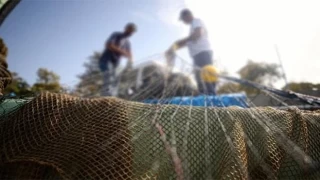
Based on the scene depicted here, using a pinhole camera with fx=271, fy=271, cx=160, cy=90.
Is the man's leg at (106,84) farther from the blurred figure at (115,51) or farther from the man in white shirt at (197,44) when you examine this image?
the man in white shirt at (197,44)

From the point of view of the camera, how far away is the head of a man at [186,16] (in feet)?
17.7

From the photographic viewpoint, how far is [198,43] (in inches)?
205

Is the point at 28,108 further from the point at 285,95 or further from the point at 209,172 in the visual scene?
the point at 285,95

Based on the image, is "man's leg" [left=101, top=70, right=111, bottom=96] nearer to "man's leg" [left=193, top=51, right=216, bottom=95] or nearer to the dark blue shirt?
the dark blue shirt

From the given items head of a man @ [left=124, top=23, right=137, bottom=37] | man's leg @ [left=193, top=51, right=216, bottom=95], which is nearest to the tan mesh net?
man's leg @ [left=193, top=51, right=216, bottom=95]

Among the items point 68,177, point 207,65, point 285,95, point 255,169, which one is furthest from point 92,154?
point 207,65

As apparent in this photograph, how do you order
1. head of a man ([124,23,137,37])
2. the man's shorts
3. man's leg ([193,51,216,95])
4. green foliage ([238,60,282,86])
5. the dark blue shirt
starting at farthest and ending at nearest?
green foliage ([238,60,282,86]) < head of a man ([124,23,137,37]) < the dark blue shirt < the man's shorts < man's leg ([193,51,216,95])

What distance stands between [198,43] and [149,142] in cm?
417

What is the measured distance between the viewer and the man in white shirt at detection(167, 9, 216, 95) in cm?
507

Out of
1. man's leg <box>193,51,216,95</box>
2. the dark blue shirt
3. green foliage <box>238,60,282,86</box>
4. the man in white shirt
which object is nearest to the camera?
man's leg <box>193,51,216,95</box>

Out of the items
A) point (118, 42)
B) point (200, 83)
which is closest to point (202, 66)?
point (200, 83)

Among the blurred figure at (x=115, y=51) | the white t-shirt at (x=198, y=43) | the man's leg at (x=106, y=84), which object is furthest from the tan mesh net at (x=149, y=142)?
the blurred figure at (x=115, y=51)

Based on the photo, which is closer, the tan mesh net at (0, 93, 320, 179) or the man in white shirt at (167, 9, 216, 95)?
the tan mesh net at (0, 93, 320, 179)

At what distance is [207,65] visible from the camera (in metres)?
4.96
